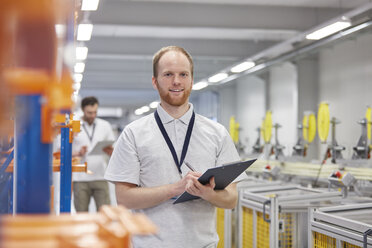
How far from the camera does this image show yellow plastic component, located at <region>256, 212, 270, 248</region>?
3793mm

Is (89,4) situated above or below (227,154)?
above

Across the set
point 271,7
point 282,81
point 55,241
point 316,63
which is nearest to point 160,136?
point 55,241

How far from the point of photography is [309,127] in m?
6.92

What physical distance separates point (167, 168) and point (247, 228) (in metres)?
2.72

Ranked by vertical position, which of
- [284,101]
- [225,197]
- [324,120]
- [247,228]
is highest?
[284,101]

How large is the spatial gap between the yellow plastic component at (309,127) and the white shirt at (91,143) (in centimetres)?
316

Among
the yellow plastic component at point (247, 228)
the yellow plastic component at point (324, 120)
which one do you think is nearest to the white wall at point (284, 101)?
the yellow plastic component at point (324, 120)

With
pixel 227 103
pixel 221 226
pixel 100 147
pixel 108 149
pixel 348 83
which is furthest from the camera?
pixel 227 103

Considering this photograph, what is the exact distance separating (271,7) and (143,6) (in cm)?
227

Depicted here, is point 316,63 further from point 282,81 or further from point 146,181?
point 146,181

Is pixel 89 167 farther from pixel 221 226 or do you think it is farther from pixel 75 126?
pixel 75 126

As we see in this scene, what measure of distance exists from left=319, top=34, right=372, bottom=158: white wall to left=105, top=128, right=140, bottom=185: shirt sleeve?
21.4ft

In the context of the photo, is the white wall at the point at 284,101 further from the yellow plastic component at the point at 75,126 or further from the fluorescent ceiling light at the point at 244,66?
the yellow plastic component at the point at 75,126

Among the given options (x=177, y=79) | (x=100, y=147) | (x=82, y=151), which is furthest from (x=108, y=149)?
(x=177, y=79)
